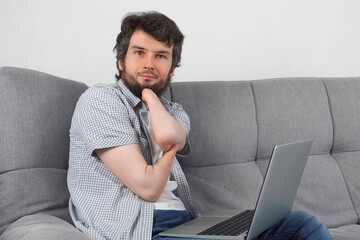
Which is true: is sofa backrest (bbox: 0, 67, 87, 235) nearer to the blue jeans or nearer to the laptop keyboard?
the blue jeans

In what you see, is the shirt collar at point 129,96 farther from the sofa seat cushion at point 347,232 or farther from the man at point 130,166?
the sofa seat cushion at point 347,232

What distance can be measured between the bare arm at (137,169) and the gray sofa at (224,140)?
8.5 inches

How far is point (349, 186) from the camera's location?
227 centimetres

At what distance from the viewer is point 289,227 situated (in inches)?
59.2

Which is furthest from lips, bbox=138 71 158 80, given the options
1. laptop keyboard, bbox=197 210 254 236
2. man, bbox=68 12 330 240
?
laptop keyboard, bbox=197 210 254 236

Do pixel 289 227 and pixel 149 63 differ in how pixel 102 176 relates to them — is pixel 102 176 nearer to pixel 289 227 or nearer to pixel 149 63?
pixel 149 63

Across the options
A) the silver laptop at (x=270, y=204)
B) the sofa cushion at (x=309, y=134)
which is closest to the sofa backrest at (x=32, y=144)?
the silver laptop at (x=270, y=204)

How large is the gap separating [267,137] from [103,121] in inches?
33.8

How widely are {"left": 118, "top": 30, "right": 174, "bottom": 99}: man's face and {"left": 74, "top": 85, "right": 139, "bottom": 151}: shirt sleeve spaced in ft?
0.48

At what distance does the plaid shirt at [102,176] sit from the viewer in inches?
59.0

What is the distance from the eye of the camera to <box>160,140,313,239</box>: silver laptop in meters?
1.30

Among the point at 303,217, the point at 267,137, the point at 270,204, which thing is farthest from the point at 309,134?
the point at 270,204

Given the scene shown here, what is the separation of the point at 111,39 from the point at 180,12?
1.17 feet

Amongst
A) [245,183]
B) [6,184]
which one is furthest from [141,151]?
[245,183]
